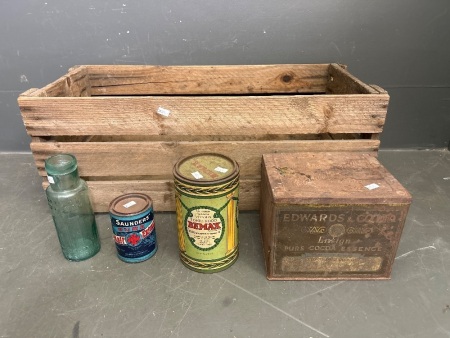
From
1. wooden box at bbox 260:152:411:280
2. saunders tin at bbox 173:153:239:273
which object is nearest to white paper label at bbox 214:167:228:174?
saunders tin at bbox 173:153:239:273

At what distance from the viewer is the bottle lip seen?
1.10m

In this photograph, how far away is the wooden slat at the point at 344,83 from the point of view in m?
1.37

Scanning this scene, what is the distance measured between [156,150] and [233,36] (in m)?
0.83

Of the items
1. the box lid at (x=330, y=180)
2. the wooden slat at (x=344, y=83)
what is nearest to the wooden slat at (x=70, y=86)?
the box lid at (x=330, y=180)

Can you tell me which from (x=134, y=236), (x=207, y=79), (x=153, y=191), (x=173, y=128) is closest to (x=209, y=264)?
(x=134, y=236)

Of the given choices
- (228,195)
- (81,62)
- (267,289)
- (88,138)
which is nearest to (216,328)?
(267,289)

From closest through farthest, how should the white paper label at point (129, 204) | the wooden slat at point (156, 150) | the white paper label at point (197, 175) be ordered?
the white paper label at point (197, 175) → the white paper label at point (129, 204) → the wooden slat at point (156, 150)

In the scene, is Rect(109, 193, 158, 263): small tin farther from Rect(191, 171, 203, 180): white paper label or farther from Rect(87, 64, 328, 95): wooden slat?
Rect(87, 64, 328, 95): wooden slat

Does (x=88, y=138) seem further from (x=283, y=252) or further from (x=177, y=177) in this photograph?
(x=283, y=252)

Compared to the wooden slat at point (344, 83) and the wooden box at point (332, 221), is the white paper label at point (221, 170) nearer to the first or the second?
the wooden box at point (332, 221)

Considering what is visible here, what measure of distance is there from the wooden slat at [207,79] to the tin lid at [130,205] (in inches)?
29.5

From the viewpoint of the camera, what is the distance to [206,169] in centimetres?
112

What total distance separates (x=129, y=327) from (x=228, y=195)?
0.48m

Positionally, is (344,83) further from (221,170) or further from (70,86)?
(70,86)
